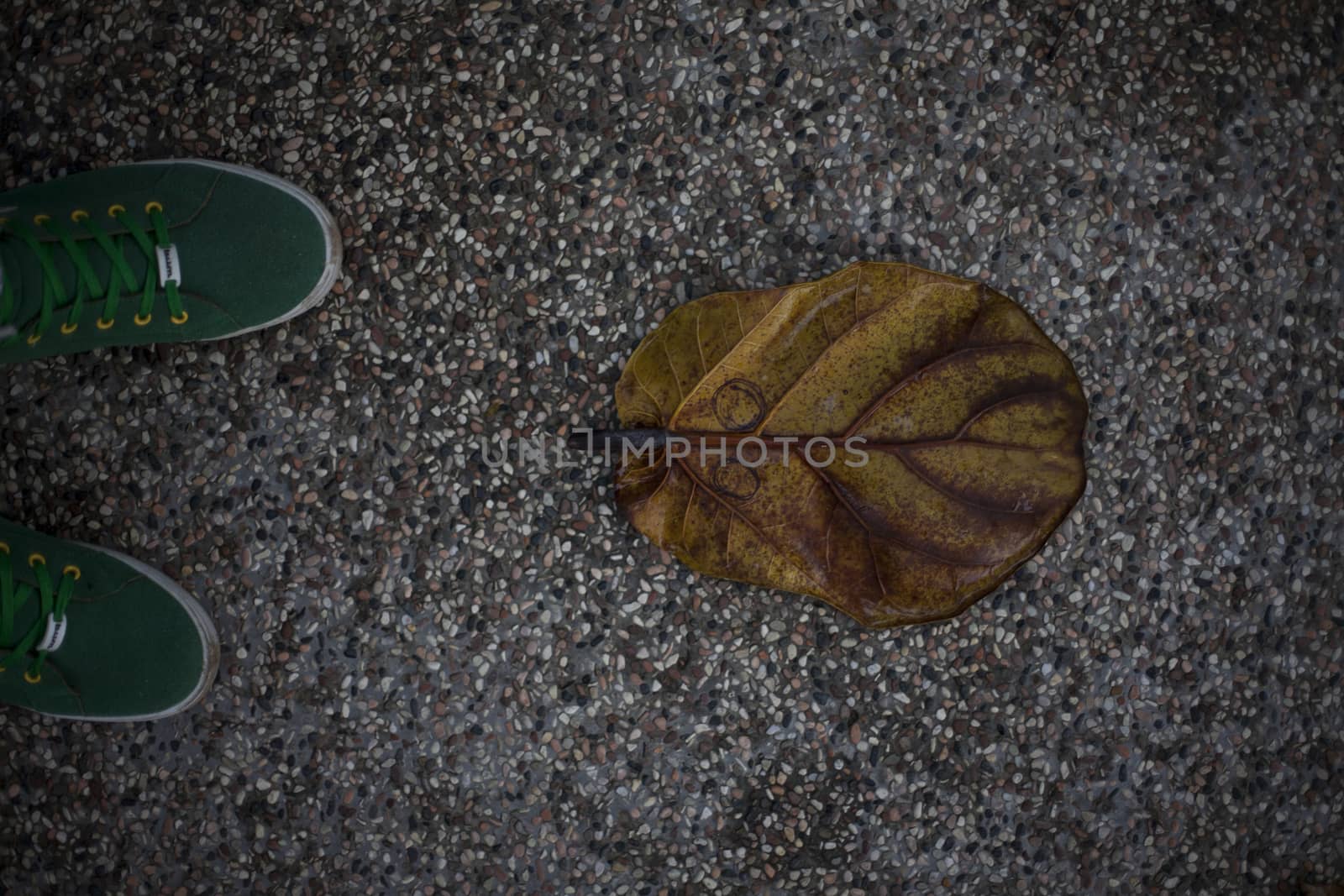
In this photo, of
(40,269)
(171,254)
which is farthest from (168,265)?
(40,269)

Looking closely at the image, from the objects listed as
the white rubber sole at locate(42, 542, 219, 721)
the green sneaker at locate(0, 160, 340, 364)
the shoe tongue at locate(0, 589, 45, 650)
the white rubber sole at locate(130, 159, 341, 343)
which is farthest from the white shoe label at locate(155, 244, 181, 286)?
the shoe tongue at locate(0, 589, 45, 650)

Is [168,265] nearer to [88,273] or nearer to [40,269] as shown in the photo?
[88,273]

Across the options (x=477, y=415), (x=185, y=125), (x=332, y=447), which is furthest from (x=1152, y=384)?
(x=185, y=125)

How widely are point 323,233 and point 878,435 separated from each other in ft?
4.43

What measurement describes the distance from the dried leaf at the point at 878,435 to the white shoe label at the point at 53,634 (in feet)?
4.87

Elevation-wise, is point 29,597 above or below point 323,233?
below

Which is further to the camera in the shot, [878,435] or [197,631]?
[197,631]

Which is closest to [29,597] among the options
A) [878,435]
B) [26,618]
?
[26,618]

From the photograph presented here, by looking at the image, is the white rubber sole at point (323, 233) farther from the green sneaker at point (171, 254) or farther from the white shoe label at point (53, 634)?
the white shoe label at point (53, 634)

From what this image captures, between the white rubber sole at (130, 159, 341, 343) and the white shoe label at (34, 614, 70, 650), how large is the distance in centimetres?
76

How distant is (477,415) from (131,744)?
1178 millimetres

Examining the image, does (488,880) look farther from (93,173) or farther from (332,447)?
(93,173)

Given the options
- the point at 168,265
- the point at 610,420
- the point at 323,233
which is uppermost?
the point at 323,233

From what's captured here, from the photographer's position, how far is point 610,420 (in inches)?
79.8
